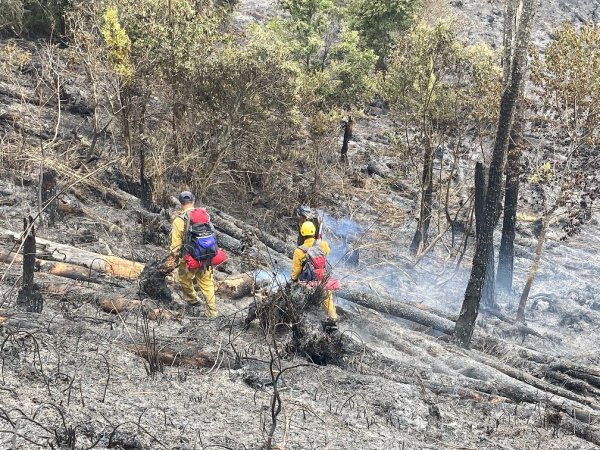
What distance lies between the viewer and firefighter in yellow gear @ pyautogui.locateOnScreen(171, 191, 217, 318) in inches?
327

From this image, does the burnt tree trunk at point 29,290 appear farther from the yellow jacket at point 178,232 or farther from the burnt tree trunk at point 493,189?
the burnt tree trunk at point 493,189

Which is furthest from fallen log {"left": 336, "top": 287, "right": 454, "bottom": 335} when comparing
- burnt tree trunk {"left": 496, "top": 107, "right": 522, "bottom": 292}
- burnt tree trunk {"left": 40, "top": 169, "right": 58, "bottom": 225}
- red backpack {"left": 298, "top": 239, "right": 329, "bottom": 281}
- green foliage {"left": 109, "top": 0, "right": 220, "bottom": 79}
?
green foliage {"left": 109, "top": 0, "right": 220, "bottom": 79}

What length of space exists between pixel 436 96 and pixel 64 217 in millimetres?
8796

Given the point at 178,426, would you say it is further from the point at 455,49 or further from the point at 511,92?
the point at 455,49

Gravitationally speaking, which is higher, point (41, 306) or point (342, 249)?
point (41, 306)

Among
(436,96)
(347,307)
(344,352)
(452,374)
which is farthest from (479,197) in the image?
(344,352)

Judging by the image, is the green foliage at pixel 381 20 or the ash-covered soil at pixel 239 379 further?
the green foliage at pixel 381 20

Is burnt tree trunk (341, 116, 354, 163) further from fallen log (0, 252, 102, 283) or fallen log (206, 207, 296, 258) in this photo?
fallen log (0, 252, 102, 283)

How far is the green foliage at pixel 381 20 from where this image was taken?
25.6 m

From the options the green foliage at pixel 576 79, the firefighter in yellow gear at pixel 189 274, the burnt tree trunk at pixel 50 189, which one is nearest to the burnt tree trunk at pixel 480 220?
the green foliage at pixel 576 79

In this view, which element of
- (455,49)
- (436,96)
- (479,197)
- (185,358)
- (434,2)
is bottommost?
(185,358)

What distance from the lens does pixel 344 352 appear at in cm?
771

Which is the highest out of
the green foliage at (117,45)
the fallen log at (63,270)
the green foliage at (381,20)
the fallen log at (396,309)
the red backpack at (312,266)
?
the green foliage at (381,20)

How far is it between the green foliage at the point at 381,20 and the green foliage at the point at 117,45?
13961mm
